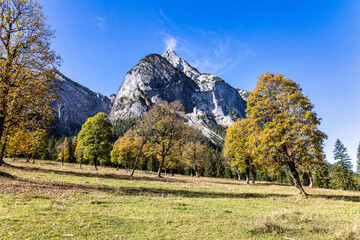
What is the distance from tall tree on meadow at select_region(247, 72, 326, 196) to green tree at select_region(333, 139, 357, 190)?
51.2 meters

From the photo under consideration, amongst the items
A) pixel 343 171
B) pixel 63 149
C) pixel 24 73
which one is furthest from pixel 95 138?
pixel 343 171

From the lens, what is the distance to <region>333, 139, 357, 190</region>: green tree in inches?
2292

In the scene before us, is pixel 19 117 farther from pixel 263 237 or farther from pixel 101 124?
pixel 101 124

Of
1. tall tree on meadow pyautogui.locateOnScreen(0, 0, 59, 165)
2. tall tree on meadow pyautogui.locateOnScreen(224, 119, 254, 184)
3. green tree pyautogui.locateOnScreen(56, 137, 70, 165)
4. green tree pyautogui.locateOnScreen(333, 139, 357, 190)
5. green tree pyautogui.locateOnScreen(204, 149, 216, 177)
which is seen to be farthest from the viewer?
green tree pyautogui.locateOnScreen(204, 149, 216, 177)

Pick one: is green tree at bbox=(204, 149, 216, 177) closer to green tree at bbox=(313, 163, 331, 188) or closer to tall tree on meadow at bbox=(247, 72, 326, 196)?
green tree at bbox=(313, 163, 331, 188)

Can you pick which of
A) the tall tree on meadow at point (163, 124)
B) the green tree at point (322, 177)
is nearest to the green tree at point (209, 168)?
the green tree at point (322, 177)

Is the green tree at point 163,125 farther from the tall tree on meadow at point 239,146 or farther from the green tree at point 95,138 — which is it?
the green tree at point 95,138

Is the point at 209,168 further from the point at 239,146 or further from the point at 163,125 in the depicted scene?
the point at 163,125

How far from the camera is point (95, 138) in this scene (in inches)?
1756

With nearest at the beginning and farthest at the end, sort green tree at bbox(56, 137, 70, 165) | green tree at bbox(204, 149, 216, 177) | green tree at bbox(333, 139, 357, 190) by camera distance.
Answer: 1. green tree at bbox(333, 139, 357, 190)
2. green tree at bbox(56, 137, 70, 165)
3. green tree at bbox(204, 149, 216, 177)

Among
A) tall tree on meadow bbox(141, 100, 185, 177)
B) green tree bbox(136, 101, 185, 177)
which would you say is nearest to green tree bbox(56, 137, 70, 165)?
green tree bbox(136, 101, 185, 177)

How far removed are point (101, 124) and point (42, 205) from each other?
126 ft

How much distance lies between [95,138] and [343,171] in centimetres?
7397

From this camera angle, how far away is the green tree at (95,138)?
43.8 m
